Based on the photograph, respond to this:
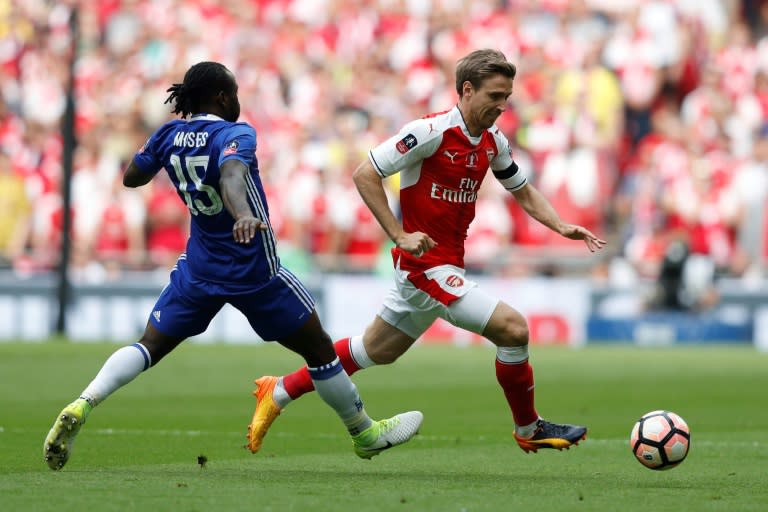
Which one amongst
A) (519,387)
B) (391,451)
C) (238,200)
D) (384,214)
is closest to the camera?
(238,200)

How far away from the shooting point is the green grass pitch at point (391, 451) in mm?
6812

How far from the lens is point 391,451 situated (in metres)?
9.58

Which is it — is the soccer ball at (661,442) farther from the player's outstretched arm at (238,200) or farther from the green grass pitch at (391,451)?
the player's outstretched arm at (238,200)

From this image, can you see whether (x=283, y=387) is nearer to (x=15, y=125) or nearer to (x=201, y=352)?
(x=201, y=352)

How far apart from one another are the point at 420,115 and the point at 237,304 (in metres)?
18.1

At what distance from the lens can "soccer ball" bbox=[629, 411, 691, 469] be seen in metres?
7.93

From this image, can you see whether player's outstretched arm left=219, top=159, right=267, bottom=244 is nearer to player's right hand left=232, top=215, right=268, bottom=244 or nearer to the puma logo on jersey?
player's right hand left=232, top=215, right=268, bottom=244

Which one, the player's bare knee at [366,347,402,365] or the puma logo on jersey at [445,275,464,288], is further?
the player's bare knee at [366,347,402,365]

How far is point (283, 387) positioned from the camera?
29.2 ft

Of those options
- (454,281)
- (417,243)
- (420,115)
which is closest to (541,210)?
(454,281)

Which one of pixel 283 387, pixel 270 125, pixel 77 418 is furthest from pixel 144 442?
pixel 270 125

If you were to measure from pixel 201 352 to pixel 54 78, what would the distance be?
9.99 m

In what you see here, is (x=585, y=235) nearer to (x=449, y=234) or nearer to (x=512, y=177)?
(x=512, y=177)

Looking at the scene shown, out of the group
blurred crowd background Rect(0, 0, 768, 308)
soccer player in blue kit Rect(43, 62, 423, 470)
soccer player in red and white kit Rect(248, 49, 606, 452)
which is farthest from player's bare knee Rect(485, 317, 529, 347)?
blurred crowd background Rect(0, 0, 768, 308)
